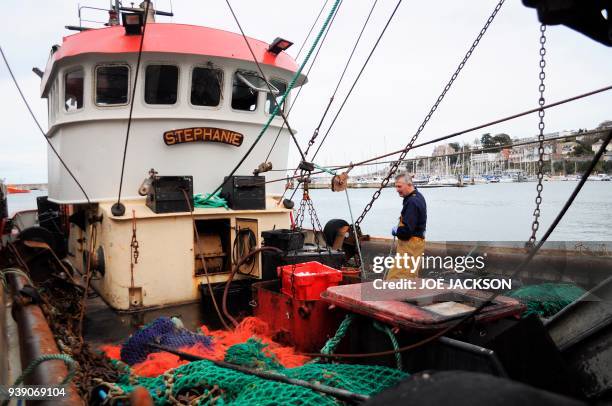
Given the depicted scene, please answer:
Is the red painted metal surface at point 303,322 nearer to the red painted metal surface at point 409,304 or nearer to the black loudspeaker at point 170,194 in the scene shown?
the red painted metal surface at point 409,304

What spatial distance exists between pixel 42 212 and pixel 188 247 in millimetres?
7418

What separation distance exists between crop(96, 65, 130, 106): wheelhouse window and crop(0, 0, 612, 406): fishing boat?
0.02m

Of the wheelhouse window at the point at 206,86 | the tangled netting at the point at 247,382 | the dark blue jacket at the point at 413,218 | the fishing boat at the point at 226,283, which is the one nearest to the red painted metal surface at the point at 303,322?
the fishing boat at the point at 226,283

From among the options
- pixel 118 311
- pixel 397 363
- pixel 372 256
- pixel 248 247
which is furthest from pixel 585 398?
pixel 372 256

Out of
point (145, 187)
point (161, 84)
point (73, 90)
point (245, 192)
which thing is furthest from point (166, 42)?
point (245, 192)

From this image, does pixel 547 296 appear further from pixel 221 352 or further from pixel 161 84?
pixel 161 84

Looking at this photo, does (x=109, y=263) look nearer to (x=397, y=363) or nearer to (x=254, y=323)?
(x=254, y=323)

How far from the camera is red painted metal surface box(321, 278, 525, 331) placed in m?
2.62

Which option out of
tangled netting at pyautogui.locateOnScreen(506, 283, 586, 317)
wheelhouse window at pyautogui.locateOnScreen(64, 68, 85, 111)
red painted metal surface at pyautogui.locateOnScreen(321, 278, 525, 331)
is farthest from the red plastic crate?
wheelhouse window at pyautogui.locateOnScreen(64, 68, 85, 111)

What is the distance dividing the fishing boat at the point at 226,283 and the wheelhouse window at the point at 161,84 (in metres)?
0.02

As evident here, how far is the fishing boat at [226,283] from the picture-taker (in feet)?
8.80

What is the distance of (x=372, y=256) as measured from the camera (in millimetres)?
8258

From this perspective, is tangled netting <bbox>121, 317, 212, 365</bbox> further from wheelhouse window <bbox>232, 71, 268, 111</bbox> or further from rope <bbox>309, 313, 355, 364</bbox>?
wheelhouse window <bbox>232, 71, 268, 111</bbox>

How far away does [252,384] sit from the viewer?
2676 mm
